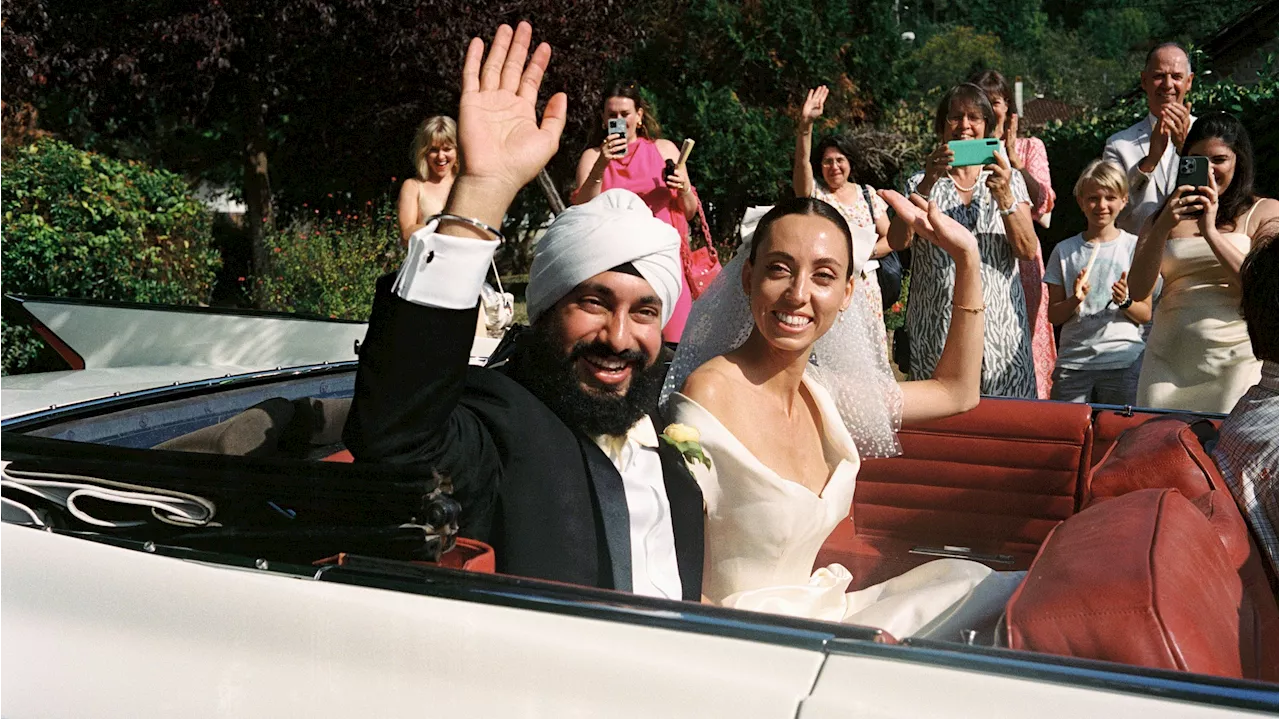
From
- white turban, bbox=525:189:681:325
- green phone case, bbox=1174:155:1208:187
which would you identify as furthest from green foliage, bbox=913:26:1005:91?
white turban, bbox=525:189:681:325

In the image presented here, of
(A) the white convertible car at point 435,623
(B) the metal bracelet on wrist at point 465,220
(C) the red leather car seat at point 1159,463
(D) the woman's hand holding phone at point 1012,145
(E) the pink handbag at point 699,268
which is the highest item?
(D) the woman's hand holding phone at point 1012,145

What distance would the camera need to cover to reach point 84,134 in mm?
17703

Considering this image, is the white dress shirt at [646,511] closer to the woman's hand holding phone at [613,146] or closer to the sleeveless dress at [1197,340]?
the sleeveless dress at [1197,340]

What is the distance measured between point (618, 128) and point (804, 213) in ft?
9.17

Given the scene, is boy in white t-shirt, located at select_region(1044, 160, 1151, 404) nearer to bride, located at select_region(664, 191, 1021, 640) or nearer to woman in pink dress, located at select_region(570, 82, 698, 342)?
woman in pink dress, located at select_region(570, 82, 698, 342)

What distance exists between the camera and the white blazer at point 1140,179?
5.03 m

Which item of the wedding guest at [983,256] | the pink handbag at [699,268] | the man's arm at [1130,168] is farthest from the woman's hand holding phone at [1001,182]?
the pink handbag at [699,268]

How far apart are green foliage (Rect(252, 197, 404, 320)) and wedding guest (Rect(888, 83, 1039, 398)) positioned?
533 cm

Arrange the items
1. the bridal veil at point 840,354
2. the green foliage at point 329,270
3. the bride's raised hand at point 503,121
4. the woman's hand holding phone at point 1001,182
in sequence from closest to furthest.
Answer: the bride's raised hand at point 503,121 → the bridal veil at point 840,354 → the woman's hand holding phone at point 1001,182 → the green foliage at point 329,270

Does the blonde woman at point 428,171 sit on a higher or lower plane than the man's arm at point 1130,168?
lower

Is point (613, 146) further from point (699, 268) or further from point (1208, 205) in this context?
point (1208, 205)

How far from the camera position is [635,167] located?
545 centimetres

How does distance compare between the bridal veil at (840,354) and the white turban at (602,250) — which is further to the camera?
the bridal veil at (840,354)

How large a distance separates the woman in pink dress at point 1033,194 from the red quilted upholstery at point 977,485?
4.74 feet
